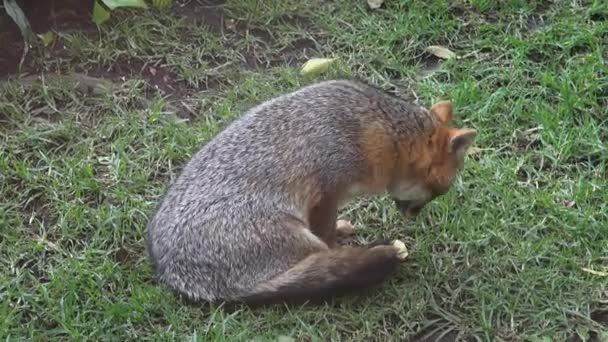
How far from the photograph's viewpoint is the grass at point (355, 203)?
4.22 meters

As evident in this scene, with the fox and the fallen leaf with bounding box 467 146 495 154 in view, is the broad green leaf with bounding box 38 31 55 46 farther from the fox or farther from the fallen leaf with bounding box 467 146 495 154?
the fallen leaf with bounding box 467 146 495 154

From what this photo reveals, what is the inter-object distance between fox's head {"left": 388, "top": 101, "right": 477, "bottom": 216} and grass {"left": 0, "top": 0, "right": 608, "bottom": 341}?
271mm

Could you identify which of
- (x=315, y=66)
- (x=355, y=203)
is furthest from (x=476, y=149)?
(x=315, y=66)

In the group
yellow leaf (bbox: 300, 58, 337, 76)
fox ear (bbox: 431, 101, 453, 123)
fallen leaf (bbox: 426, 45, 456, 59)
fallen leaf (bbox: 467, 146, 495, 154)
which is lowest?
fallen leaf (bbox: 467, 146, 495, 154)

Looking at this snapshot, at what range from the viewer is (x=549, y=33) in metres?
5.78

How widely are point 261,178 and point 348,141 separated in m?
0.40

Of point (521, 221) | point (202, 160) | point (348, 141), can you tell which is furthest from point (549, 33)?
point (202, 160)

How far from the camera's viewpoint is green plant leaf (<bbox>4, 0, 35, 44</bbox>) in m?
5.41

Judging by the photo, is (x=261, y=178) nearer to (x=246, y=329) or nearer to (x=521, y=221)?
(x=246, y=329)

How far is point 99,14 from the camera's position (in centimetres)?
581

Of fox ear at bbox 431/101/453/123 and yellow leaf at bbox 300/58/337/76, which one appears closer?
fox ear at bbox 431/101/453/123

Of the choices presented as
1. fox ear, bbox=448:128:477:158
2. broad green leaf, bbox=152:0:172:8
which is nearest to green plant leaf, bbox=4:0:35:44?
broad green leaf, bbox=152:0:172:8

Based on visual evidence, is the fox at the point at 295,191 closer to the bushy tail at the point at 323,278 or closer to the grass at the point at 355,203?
the bushy tail at the point at 323,278

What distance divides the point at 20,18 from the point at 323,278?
94.7 inches
